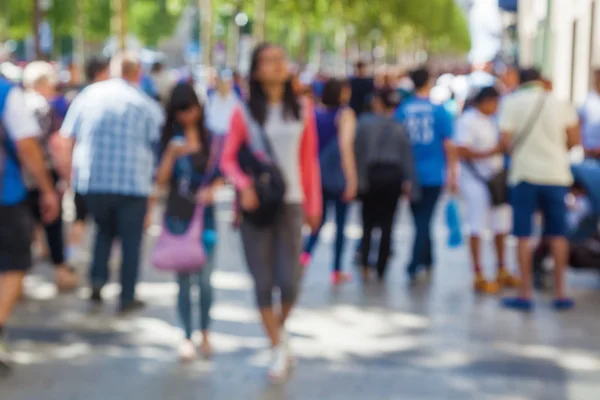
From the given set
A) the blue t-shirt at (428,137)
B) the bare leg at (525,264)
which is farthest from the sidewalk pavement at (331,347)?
the blue t-shirt at (428,137)

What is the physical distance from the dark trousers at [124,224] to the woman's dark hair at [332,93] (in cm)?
226

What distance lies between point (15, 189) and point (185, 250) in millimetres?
1085

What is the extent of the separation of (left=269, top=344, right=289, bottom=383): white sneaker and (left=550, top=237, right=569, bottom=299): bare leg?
3.17 meters

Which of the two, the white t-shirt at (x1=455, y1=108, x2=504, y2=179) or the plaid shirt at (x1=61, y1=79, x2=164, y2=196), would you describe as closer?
the plaid shirt at (x1=61, y1=79, x2=164, y2=196)

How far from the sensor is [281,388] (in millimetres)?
6805

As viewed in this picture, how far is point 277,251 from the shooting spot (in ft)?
23.2

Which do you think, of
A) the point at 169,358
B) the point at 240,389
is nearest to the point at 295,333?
the point at 169,358

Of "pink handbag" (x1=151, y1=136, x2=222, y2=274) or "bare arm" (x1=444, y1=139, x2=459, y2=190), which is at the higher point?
"bare arm" (x1=444, y1=139, x2=459, y2=190)

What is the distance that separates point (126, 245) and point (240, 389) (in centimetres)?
250

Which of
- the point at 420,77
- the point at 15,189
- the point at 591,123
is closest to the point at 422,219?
the point at 420,77

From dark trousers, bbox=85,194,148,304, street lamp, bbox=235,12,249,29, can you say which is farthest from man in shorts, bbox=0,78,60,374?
street lamp, bbox=235,12,249,29

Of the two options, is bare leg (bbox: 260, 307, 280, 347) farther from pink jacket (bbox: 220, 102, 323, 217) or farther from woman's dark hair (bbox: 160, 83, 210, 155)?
woman's dark hair (bbox: 160, 83, 210, 155)

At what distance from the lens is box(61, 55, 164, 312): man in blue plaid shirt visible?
8.72 meters

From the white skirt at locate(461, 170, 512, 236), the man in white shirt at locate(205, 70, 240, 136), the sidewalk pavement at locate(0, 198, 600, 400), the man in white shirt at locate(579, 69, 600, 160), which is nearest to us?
the sidewalk pavement at locate(0, 198, 600, 400)
